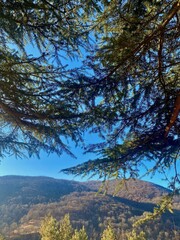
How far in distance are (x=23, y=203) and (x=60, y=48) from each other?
8400 centimetres

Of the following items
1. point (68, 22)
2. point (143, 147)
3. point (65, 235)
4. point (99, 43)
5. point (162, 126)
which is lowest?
point (65, 235)

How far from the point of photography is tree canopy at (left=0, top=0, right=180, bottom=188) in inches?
111

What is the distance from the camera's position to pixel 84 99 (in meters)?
3.34

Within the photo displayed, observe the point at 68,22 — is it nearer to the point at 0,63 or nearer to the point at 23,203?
the point at 0,63

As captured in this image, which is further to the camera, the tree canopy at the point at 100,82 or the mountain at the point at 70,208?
the mountain at the point at 70,208

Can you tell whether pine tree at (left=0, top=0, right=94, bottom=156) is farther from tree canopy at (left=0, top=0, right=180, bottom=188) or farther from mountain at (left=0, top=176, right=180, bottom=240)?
mountain at (left=0, top=176, right=180, bottom=240)

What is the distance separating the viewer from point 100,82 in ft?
10.7

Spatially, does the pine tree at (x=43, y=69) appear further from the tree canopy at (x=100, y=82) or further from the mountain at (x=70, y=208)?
the mountain at (x=70, y=208)

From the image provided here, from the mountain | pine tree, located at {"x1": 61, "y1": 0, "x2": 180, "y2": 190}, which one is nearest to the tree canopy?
pine tree, located at {"x1": 61, "y1": 0, "x2": 180, "y2": 190}

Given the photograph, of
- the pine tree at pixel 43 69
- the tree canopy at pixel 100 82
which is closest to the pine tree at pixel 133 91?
the tree canopy at pixel 100 82

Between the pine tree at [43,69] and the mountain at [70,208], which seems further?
the mountain at [70,208]

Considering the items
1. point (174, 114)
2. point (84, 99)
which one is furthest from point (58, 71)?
point (174, 114)

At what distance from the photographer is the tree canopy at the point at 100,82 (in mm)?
2820

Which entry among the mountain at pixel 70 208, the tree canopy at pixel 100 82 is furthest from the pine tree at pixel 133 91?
the mountain at pixel 70 208
